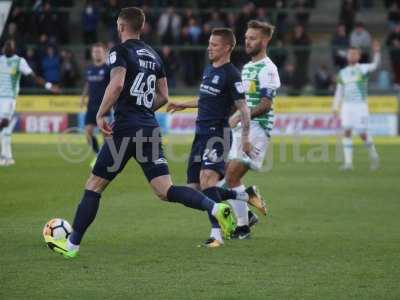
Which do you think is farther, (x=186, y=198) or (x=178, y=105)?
(x=178, y=105)

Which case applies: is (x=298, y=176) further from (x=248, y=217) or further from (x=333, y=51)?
(x=333, y=51)

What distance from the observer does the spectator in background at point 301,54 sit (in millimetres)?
30750

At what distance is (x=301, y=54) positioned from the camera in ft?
102

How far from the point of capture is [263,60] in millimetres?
10984

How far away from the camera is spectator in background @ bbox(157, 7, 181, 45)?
104 feet

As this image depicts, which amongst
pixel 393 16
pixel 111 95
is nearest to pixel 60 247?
pixel 111 95

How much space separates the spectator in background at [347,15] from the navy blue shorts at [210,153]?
22.5 meters

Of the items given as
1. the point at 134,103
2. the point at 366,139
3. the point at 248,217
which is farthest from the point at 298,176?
the point at 134,103

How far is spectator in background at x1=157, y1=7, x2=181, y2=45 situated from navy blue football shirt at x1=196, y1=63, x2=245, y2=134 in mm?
21372

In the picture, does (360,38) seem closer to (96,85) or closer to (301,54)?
(301,54)

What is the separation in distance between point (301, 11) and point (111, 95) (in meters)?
24.1

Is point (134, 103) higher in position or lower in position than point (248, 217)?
higher

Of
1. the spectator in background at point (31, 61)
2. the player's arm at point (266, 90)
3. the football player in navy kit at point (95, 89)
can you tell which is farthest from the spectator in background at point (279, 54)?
the player's arm at point (266, 90)

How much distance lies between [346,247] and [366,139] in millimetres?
10552
